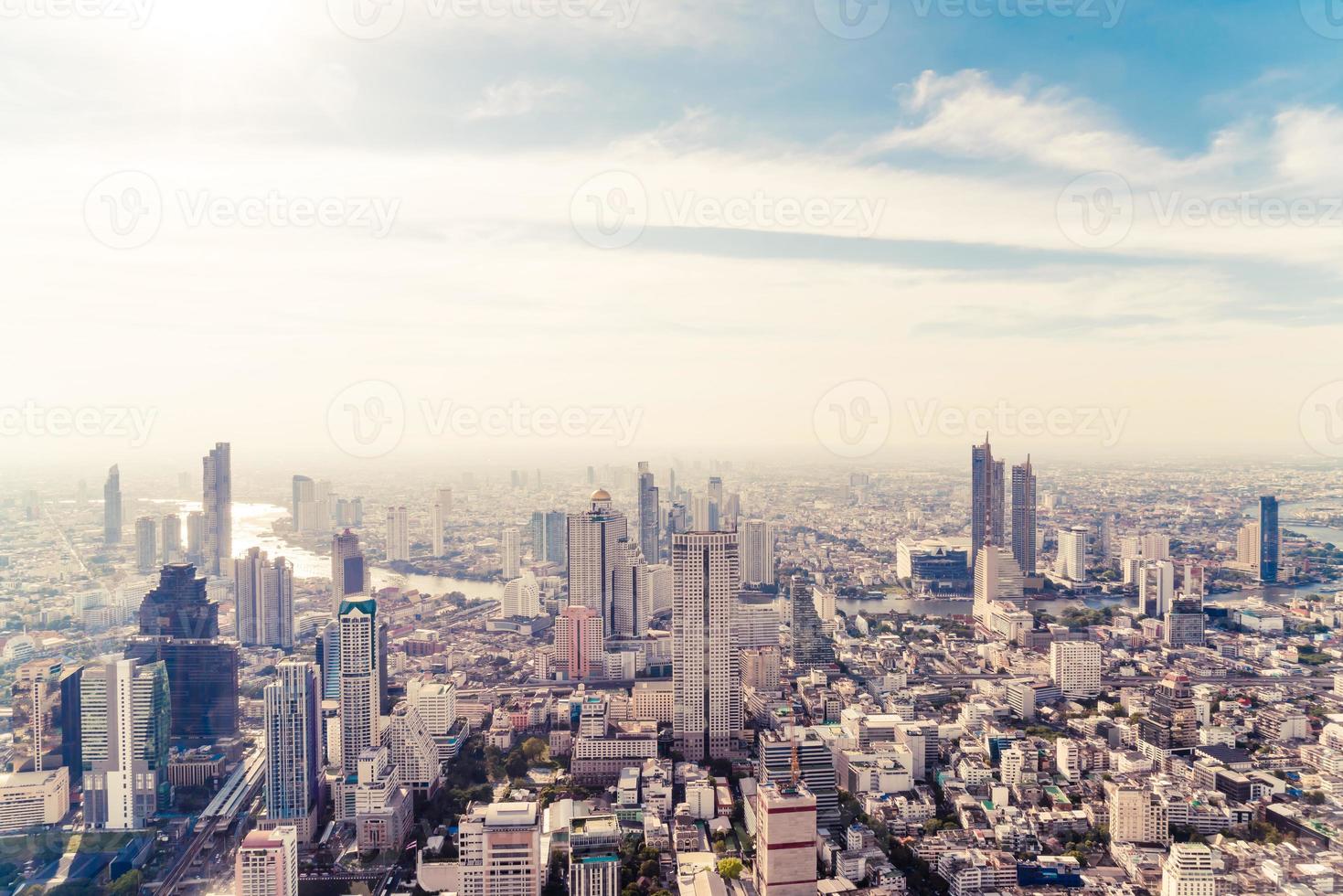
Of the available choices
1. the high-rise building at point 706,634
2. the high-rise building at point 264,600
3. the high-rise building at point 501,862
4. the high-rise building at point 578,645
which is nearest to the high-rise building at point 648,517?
the high-rise building at point 578,645

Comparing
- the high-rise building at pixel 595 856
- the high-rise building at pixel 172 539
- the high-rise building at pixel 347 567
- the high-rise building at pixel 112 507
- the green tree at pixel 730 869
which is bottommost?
the green tree at pixel 730 869

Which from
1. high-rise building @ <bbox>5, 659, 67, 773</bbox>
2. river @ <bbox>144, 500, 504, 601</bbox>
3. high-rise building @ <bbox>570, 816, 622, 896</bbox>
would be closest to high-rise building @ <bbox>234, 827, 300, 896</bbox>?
high-rise building @ <bbox>570, 816, 622, 896</bbox>

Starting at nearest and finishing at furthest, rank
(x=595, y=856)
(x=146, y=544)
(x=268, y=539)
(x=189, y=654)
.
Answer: (x=595, y=856) → (x=189, y=654) → (x=146, y=544) → (x=268, y=539)

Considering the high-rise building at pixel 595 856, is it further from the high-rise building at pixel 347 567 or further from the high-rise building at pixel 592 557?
the high-rise building at pixel 592 557

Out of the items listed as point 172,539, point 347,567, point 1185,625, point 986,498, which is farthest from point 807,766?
point 986,498

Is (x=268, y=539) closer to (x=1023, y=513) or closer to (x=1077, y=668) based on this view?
(x=1077, y=668)
